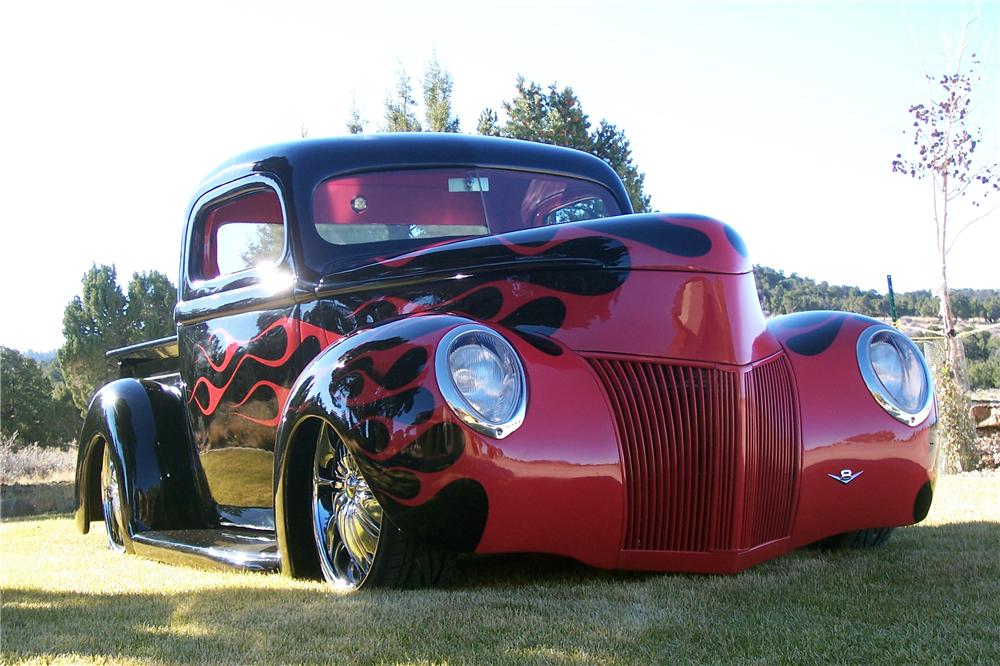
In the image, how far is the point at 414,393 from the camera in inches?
116

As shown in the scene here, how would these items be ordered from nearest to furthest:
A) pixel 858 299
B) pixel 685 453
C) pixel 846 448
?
1. pixel 685 453
2. pixel 846 448
3. pixel 858 299

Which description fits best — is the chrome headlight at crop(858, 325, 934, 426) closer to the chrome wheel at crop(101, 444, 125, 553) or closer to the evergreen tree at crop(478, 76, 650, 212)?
the chrome wheel at crop(101, 444, 125, 553)

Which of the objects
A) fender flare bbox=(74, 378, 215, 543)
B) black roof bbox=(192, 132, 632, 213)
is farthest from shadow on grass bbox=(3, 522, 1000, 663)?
black roof bbox=(192, 132, 632, 213)

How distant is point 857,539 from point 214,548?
248cm

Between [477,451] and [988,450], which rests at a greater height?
[477,451]

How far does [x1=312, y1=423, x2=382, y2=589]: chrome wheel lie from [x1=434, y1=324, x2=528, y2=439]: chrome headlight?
0.42m

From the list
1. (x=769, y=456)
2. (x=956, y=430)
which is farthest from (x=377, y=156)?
(x=956, y=430)

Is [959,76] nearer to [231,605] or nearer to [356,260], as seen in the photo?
[356,260]

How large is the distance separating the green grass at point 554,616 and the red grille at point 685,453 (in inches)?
5.9

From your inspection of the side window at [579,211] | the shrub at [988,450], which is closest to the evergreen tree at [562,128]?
the shrub at [988,450]

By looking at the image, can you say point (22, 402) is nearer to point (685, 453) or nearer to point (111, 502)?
point (111, 502)

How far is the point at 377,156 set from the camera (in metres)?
4.42

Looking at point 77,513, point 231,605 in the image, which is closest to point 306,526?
point 231,605

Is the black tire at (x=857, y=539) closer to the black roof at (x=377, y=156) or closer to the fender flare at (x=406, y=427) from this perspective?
the fender flare at (x=406, y=427)
